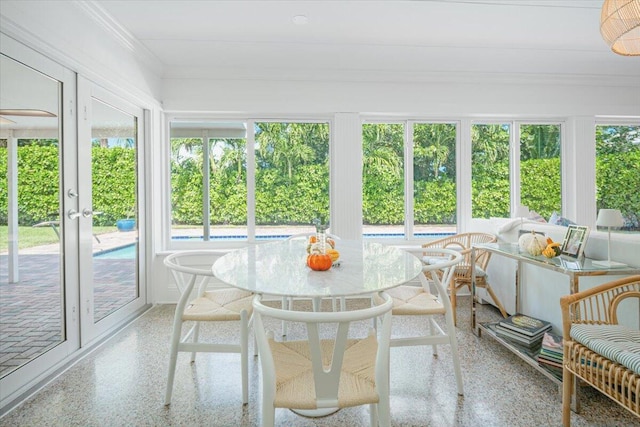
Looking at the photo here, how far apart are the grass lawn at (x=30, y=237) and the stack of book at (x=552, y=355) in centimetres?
320

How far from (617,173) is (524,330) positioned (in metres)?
3.29

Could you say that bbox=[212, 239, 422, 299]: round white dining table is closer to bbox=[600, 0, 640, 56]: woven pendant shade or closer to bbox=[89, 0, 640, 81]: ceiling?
bbox=[600, 0, 640, 56]: woven pendant shade

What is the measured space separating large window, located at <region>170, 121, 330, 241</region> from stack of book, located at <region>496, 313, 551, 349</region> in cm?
225

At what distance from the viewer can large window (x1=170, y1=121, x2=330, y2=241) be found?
387 centimetres

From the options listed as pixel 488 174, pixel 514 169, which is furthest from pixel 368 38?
pixel 514 169

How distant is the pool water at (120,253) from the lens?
9.05 feet

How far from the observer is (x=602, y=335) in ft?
4.97

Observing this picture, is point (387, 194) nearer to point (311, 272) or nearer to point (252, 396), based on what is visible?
point (311, 272)

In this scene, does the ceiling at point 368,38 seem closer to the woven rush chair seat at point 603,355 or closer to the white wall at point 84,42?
the white wall at point 84,42

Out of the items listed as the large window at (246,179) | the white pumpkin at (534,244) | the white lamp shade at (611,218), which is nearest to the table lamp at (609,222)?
the white lamp shade at (611,218)

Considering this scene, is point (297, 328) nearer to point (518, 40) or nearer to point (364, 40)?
point (364, 40)

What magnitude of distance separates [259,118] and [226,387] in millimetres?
2916

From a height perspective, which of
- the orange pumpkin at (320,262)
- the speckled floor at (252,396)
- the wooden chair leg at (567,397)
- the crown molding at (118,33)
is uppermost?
the crown molding at (118,33)

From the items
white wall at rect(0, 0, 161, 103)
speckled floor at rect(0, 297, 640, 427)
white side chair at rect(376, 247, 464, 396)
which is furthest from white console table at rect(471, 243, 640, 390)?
white wall at rect(0, 0, 161, 103)
